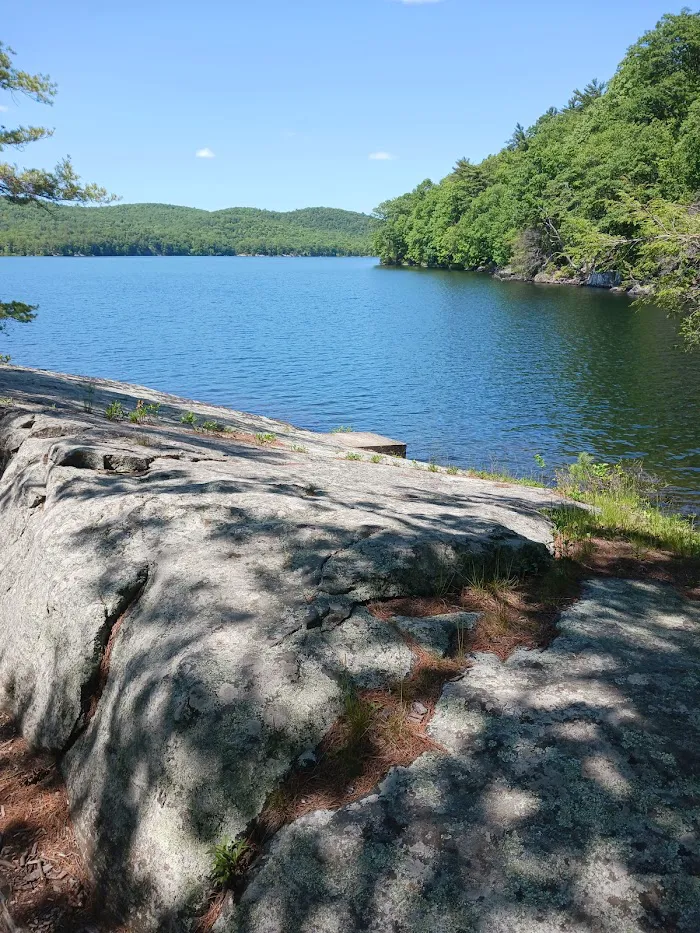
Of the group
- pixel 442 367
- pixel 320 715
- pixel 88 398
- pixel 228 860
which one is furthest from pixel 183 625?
pixel 442 367

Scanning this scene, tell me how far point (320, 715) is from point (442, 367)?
35.6 m

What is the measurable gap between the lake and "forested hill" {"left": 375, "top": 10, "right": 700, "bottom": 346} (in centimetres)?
432

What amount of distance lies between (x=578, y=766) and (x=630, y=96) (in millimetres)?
Answer: 89871

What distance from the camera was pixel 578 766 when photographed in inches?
117

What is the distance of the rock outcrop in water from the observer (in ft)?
8.36

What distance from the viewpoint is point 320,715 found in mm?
3209

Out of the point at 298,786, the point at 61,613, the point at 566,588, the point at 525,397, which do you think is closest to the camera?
the point at 298,786

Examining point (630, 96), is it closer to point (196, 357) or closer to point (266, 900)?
point (196, 357)

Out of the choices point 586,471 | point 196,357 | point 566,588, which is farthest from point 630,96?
point 566,588

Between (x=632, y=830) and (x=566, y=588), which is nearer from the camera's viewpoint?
(x=632, y=830)

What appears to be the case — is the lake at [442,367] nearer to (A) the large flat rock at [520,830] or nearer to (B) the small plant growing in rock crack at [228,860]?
(A) the large flat rock at [520,830]

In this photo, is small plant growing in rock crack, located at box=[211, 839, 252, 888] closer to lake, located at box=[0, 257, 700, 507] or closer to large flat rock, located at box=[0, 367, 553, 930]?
large flat rock, located at box=[0, 367, 553, 930]

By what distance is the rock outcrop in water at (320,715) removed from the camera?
2547mm

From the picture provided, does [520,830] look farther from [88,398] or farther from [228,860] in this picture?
[88,398]
